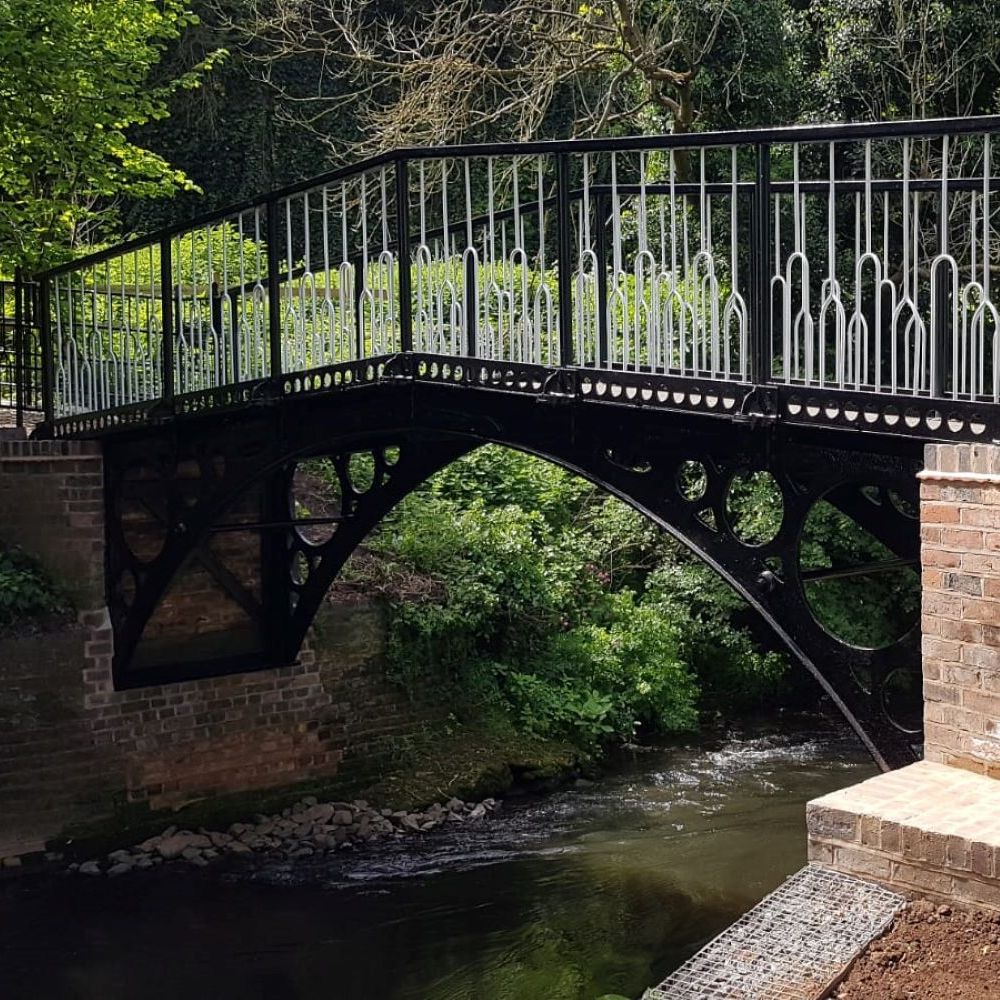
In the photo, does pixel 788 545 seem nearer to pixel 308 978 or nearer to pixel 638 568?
pixel 308 978

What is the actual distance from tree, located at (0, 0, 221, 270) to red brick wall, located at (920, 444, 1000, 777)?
810 centimetres

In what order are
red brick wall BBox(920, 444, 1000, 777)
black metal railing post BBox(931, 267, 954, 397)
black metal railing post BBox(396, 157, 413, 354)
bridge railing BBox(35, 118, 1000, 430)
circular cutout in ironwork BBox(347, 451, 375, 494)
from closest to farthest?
1. red brick wall BBox(920, 444, 1000, 777)
2. black metal railing post BBox(931, 267, 954, 397)
3. bridge railing BBox(35, 118, 1000, 430)
4. black metal railing post BBox(396, 157, 413, 354)
5. circular cutout in ironwork BBox(347, 451, 375, 494)

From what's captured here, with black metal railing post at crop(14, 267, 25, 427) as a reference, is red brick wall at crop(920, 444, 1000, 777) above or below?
below

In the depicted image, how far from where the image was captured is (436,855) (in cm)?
1180

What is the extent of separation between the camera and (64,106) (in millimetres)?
11898

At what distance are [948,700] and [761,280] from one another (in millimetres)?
2025

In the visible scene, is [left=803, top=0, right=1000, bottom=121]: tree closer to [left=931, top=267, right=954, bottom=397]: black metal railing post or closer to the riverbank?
the riverbank

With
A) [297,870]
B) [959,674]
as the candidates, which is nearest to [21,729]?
[297,870]

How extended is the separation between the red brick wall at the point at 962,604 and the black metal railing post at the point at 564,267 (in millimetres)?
Answer: 2291

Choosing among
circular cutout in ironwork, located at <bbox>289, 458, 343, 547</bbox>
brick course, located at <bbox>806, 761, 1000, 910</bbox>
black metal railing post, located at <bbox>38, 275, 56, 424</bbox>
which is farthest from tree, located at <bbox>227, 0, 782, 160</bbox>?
brick course, located at <bbox>806, 761, 1000, 910</bbox>

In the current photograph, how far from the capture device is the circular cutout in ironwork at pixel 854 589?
15453 mm

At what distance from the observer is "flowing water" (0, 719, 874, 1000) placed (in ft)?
31.0

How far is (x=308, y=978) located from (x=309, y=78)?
1719cm

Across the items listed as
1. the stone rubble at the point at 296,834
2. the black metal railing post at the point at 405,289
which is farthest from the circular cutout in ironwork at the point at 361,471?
the black metal railing post at the point at 405,289
